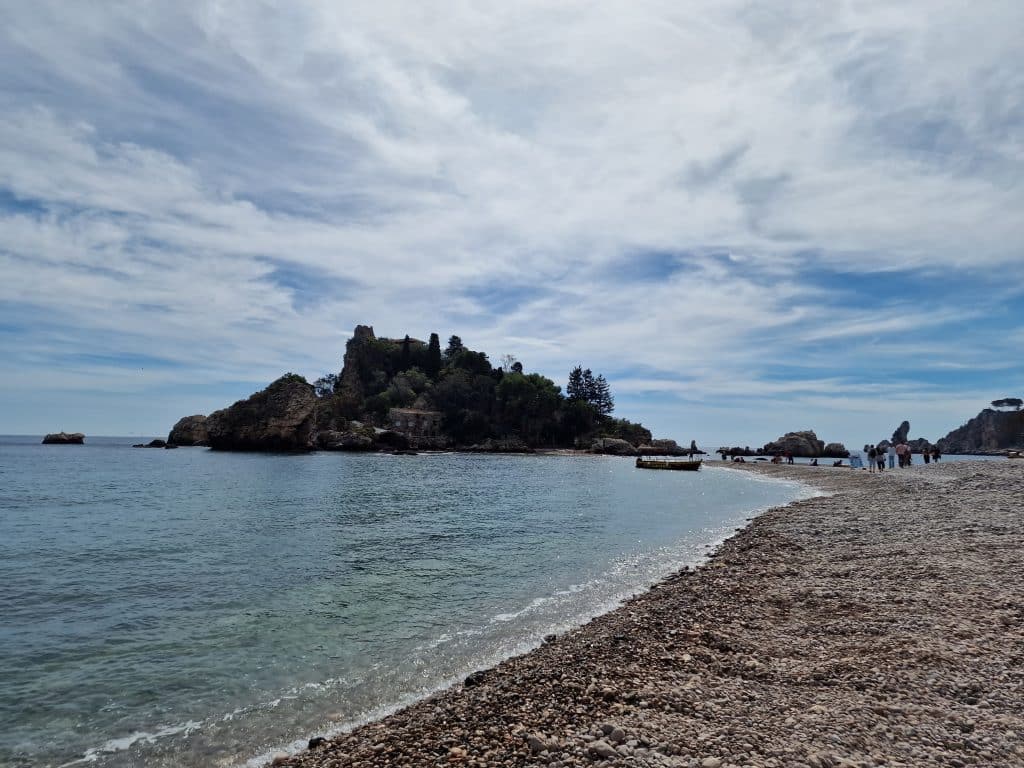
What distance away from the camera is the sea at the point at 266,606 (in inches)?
331

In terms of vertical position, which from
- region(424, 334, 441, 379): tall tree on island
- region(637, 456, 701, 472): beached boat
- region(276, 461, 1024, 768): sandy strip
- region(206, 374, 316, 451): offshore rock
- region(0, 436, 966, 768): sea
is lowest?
region(0, 436, 966, 768): sea

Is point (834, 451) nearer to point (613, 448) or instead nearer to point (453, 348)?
point (613, 448)

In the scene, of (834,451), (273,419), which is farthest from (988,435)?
(273,419)

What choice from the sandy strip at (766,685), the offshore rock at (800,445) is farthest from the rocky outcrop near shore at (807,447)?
the sandy strip at (766,685)

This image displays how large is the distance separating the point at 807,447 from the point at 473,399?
83.3m

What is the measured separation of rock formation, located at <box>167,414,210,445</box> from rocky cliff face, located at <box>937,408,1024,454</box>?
20173cm

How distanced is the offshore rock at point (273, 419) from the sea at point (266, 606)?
7638 centimetres

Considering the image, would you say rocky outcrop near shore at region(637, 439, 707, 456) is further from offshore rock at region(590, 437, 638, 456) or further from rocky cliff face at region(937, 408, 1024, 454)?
rocky cliff face at region(937, 408, 1024, 454)

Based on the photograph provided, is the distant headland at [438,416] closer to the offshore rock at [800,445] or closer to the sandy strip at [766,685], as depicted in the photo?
the offshore rock at [800,445]

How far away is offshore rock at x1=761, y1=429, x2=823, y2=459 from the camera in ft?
460

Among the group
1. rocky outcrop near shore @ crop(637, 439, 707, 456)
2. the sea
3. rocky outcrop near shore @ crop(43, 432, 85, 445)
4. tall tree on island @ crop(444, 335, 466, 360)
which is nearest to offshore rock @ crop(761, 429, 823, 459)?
rocky outcrop near shore @ crop(637, 439, 707, 456)

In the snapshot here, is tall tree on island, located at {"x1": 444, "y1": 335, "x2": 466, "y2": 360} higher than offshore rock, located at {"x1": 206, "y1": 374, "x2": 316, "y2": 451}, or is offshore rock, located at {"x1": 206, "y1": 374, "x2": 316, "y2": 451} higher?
tall tree on island, located at {"x1": 444, "y1": 335, "x2": 466, "y2": 360}

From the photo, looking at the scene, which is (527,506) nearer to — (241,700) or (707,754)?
(241,700)

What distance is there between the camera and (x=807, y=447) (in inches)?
5531
